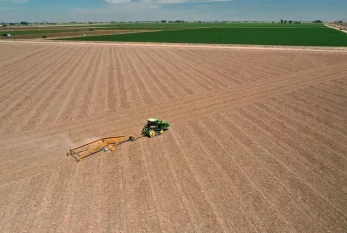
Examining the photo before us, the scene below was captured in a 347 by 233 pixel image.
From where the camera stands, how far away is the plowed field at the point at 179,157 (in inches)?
432

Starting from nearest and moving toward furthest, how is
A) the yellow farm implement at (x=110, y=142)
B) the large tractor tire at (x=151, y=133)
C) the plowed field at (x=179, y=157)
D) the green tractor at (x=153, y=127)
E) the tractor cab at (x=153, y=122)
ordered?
the plowed field at (x=179, y=157) < the yellow farm implement at (x=110, y=142) < the large tractor tire at (x=151, y=133) < the green tractor at (x=153, y=127) < the tractor cab at (x=153, y=122)

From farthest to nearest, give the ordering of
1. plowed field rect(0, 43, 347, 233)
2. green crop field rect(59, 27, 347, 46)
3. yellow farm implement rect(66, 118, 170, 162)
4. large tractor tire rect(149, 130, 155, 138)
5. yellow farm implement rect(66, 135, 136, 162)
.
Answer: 1. green crop field rect(59, 27, 347, 46)
2. large tractor tire rect(149, 130, 155, 138)
3. yellow farm implement rect(66, 118, 170, 162)
4. yellow farm implement rect(66, 135, 136, 162)
5. plowed field rect(0, 43, 347, 233)

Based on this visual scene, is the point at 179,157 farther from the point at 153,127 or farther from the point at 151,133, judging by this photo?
the point at 153,127

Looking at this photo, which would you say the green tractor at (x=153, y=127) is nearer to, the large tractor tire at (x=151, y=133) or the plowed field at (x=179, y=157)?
the large tractor tire at (x=151, y=133)

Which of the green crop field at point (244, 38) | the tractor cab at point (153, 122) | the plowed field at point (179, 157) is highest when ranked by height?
the green crop field at point (244, 38)

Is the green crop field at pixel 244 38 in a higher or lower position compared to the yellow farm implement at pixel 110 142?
higher

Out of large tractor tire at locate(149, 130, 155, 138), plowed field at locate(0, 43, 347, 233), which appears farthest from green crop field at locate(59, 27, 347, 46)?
large tractor tire at locate(149, 130, 155, 138)

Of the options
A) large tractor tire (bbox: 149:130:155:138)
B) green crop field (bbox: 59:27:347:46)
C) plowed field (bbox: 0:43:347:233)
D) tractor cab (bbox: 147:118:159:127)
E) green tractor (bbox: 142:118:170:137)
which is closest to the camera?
plowed field (bbox: 0:43:347:233)

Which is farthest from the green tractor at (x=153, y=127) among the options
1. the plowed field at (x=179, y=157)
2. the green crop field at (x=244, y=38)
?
the green crop field at (x=244, y=38)

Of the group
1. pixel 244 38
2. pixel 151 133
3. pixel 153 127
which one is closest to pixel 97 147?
pixel 151 133

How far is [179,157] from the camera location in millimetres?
15195

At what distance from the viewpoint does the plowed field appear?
11.0 meters

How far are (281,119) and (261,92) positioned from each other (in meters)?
6.99

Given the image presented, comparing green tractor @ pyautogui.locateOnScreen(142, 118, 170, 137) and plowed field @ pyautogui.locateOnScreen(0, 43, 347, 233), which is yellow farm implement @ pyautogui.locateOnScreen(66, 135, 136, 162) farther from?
green tractor @ pyautogui.locateOnScreen(142, 118, 170, 137)
